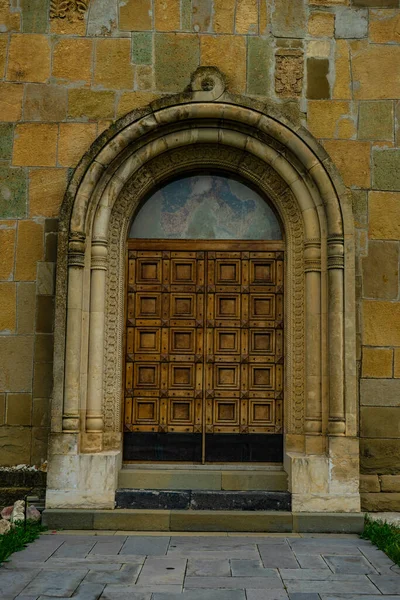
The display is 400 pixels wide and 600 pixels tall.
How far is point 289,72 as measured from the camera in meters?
7.45

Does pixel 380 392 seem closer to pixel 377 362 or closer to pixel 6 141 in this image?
pixel 377 362

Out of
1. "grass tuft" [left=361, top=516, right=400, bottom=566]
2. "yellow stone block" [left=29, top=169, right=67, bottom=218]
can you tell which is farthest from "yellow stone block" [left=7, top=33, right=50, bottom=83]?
"grass tuft" [left=361, top=516, right=400, bottom=566]

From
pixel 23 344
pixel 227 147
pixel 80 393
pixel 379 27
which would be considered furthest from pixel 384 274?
pixel 23 344

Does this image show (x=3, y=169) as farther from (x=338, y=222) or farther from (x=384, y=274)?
(x=384, y=274)

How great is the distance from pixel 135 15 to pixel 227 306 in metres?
3.38

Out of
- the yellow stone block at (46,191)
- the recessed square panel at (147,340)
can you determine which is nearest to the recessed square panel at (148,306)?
the recessed square panel at (147,340)

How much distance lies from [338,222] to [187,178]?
6.04 feet

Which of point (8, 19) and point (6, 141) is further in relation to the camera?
point (8, 19)

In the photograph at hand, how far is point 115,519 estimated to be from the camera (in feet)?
21.9

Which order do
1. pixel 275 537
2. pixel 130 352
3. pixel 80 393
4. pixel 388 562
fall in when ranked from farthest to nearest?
pixel 130 352
pixel 80 393
pixel 275 537
pixel 388 562

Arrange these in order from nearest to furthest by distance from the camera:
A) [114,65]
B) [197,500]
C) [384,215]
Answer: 1. [197,500]
2. [384,215]
3. [114,65]

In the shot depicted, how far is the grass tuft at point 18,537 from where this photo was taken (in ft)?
18.6

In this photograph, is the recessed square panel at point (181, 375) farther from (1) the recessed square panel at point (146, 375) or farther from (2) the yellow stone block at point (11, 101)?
(2) the yellow stone block at point (11, 101)

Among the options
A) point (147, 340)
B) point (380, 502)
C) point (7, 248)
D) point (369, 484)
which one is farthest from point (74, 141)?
point (380, 502)
